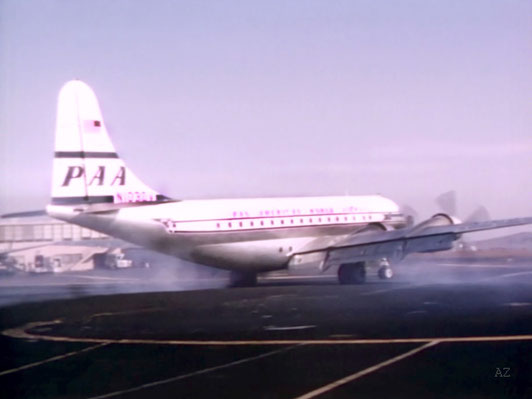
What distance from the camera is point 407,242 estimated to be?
131ft

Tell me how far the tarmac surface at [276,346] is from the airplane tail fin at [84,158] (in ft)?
20.1

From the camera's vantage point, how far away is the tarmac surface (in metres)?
14.1

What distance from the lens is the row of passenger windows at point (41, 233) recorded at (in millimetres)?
45188

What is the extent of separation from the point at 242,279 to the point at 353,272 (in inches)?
257

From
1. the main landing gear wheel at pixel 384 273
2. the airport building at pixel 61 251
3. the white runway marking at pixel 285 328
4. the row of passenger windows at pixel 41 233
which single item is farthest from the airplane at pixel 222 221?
the white runway marking at pixel 285 328

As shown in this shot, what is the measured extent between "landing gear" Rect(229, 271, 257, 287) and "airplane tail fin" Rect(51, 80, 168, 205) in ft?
28.6

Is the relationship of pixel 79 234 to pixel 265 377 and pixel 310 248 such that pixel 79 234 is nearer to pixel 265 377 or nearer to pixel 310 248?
pixel 310 248

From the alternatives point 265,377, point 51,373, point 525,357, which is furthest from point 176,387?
point 525,357

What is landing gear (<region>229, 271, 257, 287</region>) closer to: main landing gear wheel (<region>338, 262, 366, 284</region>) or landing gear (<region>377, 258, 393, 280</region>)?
main landing gear wheel (<region>338, 262, 366, 284</region>)

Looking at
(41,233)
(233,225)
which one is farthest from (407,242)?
(41,233)

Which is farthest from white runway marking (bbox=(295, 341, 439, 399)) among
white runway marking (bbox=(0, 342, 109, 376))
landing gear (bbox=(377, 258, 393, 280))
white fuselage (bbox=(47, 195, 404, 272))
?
landing gear (bbox=(377, 258, 393, 280))

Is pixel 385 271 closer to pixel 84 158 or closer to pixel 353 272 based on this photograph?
pixel 353 272

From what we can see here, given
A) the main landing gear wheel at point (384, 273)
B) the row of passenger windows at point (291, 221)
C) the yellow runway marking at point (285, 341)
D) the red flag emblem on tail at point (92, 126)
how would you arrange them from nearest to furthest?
1. the yellow runway marking at point (285, 341)
2. the red flag emblem on tail at point (92, 126)
3. the row of passenger windows at point (291, 221)
4. the main landing gear wheel at point (384, 273)

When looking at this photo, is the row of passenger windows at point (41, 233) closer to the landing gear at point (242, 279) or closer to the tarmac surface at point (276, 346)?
the landing gear at point (242, 279)
